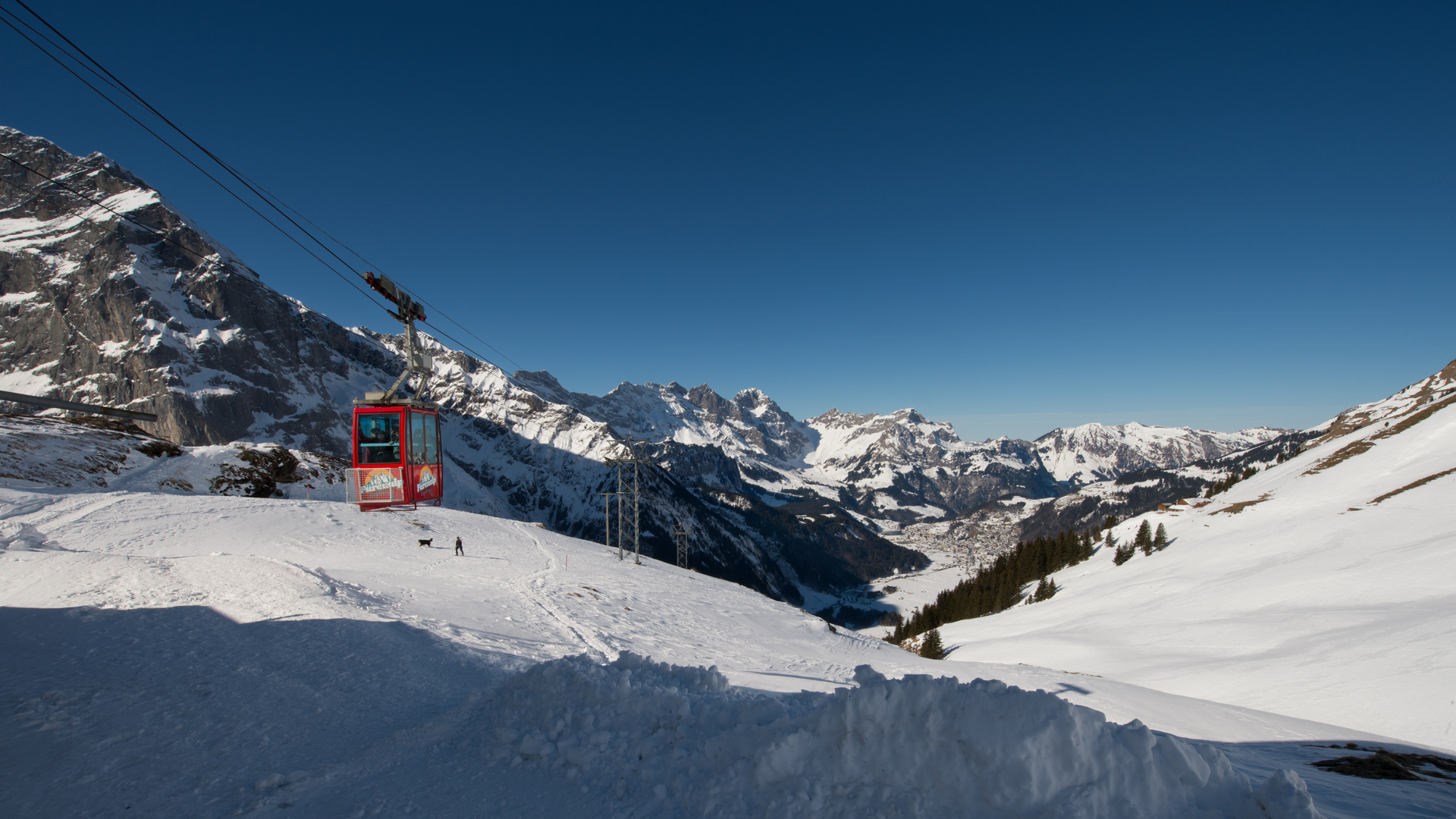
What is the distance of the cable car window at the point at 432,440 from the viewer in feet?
87.2

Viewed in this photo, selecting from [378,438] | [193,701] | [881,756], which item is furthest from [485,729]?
[378,438]

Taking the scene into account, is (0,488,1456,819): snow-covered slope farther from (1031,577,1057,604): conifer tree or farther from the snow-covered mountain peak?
the snow-covered mountain peak

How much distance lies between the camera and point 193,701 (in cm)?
785

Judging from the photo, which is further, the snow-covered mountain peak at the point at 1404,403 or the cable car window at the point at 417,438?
the snow-covered mountain peak at the point at 1404,403

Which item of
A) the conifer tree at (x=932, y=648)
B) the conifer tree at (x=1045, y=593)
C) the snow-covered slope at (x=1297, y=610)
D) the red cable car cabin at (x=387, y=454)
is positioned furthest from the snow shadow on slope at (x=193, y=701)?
the conifer tree at (x=1045, y=593)

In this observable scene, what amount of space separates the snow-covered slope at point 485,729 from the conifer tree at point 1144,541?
6410 cm

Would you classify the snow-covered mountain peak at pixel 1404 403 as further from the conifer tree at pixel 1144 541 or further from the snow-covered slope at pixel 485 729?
the snow-covered slope at pixel 485 729

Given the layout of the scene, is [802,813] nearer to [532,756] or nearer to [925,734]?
[925,734]

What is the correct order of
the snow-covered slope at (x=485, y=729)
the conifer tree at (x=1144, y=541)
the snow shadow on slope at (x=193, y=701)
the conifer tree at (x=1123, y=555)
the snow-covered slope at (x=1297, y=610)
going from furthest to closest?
the conifer tree at (x=1123, y=555)
the conifer tree at (x=1144, y=541)
the snow-covered slope at (x=1297, y=610)
the snow shadow on slope at (x=193, y=701)
the snow-covered slope at (x=485, y=729)

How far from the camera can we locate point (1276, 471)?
104 meters

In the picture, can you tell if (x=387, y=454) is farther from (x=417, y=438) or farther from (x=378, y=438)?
(x=417, y=438)

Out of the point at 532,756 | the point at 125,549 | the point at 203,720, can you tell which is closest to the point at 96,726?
the point at 203,720

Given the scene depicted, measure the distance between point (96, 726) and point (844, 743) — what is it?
956 centimetres

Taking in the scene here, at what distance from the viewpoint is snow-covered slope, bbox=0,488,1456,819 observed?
525cm
